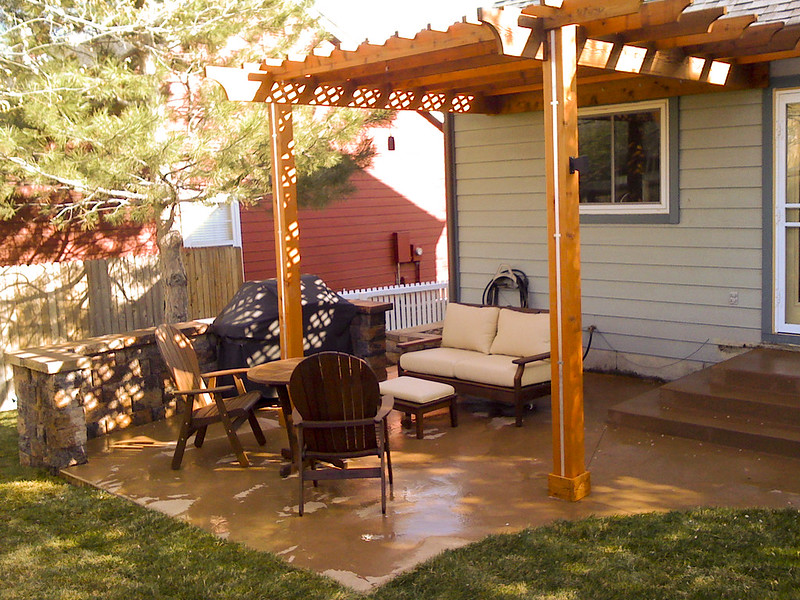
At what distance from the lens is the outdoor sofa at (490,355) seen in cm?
716

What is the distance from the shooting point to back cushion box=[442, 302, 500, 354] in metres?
7.97

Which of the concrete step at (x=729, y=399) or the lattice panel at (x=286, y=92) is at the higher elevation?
the lattice panel at (x=286, y=92)

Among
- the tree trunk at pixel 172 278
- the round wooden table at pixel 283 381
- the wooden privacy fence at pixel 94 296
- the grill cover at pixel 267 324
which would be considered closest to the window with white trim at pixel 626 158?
the grill cover at pixel 267 324

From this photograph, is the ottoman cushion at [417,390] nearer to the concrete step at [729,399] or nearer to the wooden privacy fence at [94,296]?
the concrete step at [729,399]

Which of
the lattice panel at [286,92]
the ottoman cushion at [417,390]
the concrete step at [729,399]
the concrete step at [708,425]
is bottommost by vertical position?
the concrete step at [708,425]

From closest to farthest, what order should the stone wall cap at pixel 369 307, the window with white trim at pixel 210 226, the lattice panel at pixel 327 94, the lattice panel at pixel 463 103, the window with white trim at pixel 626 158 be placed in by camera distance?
the lattice panel at pixel 327 94
the window with white trim at pixel 626 158
the stone wall cap at pixel 369 307
the lattice panel at pixel 463 103
the window with white trim at pixel 210 226

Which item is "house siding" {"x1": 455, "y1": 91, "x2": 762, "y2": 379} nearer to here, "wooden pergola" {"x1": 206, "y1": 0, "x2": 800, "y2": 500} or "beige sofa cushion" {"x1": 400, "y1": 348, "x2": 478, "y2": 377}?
"wooden pergola" {"x1": 206, "y1": 0, "x2": 800, "y2": 500}

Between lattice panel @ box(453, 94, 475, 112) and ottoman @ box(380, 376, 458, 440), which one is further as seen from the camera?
lattice panel @ box(453, 94, 475, 112)

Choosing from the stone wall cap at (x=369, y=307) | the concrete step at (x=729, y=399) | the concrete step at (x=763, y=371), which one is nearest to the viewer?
the concrete step at (x=729, y=399)

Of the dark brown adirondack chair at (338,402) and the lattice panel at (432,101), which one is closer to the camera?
the dark brown adirondack chair at (338,402)

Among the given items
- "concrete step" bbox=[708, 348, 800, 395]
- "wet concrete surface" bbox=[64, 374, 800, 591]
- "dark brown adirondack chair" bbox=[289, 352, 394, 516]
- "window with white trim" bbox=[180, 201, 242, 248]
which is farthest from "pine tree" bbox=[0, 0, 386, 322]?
"concrete step" bbox=[708, 348, 800, 395]

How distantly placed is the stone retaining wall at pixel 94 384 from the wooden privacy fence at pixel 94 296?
2.46 m

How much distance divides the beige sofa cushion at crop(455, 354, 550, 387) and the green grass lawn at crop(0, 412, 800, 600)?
2.30m

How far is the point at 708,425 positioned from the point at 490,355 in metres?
2.06
